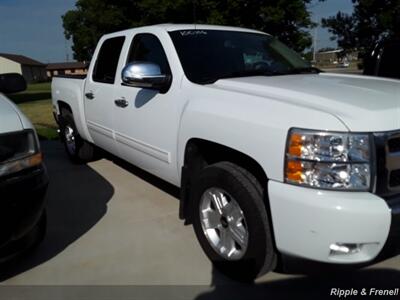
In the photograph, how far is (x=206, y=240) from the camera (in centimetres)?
324

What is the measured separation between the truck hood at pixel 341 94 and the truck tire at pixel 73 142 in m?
3.45

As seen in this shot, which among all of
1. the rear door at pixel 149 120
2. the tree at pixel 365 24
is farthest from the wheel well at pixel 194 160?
the tree at pixel 365 24

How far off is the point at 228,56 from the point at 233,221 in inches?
63.8

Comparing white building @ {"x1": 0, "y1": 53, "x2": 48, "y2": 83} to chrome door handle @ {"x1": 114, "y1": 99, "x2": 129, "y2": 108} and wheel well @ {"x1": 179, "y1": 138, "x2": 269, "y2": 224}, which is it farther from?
wheel well @ {"x1": 179, "y1": 138, "x2": 269, "y2": 224}

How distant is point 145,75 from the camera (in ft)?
11.5

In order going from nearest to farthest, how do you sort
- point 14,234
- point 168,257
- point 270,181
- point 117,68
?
point 270,181
point 14,234
point 168,257
point 117,68

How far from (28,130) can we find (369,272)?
8.48 feet

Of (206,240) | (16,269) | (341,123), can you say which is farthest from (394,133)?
(16,269)

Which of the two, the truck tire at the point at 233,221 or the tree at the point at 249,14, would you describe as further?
the tree at the point at 249,14

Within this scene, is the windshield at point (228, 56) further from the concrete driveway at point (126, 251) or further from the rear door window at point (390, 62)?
the concrete driveway at point (126, 251)

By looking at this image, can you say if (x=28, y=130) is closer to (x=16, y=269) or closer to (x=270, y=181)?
(x=16, y=269)

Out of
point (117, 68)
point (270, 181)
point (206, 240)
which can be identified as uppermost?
point (117, 68)

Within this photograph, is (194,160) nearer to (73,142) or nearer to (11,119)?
(11,119)

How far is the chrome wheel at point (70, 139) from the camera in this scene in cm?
630
